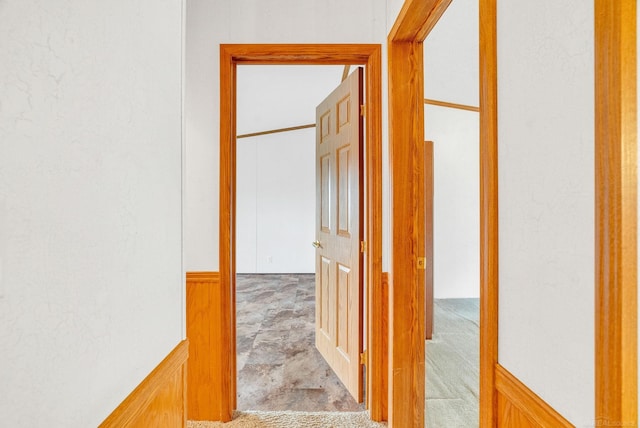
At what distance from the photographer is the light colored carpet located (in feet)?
6.44

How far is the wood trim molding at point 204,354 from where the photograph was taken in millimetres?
1991

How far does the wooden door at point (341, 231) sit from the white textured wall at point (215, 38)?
0.99 ft

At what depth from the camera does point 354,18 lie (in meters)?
2.02

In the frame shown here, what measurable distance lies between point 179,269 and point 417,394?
1450 millimetres

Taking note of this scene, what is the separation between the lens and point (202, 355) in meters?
1.99

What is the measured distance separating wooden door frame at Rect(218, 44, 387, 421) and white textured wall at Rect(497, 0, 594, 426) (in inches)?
46.9

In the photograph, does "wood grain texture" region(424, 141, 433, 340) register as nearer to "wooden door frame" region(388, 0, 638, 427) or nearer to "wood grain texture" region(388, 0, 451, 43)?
"wooden door frame" region(388, 0, 638, 427)

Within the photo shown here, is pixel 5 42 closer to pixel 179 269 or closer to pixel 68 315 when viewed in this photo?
pixel 68 315

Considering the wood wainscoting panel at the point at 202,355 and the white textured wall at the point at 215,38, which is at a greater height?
the white textured wall at the point at 215,38

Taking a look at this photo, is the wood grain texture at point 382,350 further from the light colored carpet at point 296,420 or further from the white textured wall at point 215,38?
the white textured wall at point 215,38

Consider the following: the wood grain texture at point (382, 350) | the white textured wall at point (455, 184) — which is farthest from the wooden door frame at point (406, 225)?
the white textured wall at point (455, 184)

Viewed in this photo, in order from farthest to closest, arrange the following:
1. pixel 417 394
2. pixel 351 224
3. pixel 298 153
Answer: pixel 298 153 → pixel 351 224 → pixel 417 394

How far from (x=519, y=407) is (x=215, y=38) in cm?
220

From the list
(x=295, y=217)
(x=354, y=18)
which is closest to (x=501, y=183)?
(x=354, y=18)
